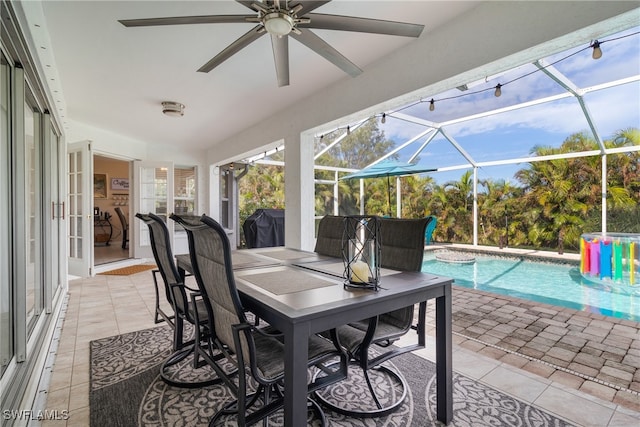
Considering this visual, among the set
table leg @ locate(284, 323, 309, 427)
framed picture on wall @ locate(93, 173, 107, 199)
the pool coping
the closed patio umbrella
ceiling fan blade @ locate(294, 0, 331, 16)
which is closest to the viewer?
table leg @ locate(284, 323, 309, 427)

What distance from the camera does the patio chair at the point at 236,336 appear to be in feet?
3.99

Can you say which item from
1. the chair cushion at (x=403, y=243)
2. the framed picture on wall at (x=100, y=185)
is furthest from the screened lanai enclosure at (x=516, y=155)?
the framed picture on wall at (x=100, y=185)

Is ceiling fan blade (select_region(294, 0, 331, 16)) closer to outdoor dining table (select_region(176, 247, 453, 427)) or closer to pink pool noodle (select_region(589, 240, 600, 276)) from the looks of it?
outdoor dining table (select_region(176, 247, 453, 427))

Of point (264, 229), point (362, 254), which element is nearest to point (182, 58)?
point (362, 254)

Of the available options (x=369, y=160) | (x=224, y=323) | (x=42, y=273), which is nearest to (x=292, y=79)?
(x=224, y=323)

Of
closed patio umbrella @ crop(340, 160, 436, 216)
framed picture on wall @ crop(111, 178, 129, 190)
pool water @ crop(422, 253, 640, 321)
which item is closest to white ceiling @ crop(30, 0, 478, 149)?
closed patio umbrella @ crop(340, 160, 436, 216)

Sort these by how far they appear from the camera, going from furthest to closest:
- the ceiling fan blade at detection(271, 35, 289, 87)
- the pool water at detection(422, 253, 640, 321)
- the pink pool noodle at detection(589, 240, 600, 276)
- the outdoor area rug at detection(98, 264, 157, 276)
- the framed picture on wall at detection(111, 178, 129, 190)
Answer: the framed picture on wall at detection(111, 178, 129, 190) → the outdoor area rug at detection(98, 264, 157, 276) → the pink pool noodle at detection(589, 240, 600, 276) → the pool water at detection(422, 253, 640, 321) → the ceiling fan blade at detection(271, 35, 289, 87)

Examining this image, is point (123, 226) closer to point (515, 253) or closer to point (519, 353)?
point (519, 353)

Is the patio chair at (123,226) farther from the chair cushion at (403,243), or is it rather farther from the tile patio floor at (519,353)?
the chair cushion at (403,243)

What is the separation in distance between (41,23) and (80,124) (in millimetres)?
3613

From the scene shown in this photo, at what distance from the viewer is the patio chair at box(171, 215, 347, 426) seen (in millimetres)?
1216

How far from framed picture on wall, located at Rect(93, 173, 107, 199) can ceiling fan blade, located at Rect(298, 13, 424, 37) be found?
9.62 m

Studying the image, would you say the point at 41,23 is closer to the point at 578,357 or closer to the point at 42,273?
the point at 42,273

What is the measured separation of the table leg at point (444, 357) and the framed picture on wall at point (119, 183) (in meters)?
10.4
